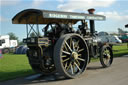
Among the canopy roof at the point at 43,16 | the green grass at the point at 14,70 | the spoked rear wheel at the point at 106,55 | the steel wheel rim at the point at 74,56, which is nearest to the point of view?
the canopy roof at the point at 43,16

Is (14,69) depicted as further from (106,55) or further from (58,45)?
(106,55)

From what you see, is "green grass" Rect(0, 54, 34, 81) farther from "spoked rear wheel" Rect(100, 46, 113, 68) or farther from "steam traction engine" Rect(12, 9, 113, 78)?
"spoked rear wheel" Rect(100, 46, 113, 68)

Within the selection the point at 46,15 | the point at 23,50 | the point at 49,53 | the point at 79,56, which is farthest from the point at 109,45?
the point at 23,50

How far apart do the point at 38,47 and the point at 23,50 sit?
1766 cm

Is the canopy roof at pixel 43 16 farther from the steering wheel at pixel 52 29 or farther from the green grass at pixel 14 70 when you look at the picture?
the green grass at pixel 14 70

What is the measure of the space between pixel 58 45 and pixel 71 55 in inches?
27.6

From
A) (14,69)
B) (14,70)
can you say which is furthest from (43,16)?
(14,69)

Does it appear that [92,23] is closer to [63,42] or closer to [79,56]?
[79,56]

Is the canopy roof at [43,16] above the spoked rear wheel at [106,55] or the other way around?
above

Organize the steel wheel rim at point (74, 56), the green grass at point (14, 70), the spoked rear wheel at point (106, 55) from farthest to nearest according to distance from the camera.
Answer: the spoked rear wheel at point (106, 55) → the green grass at point (14, 70) → the steel wheel rim at point (74, 56)

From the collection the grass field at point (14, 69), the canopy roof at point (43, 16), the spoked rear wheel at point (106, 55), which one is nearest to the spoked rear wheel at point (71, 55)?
the canopy roof at point (43, 16)

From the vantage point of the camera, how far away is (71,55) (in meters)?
5.43

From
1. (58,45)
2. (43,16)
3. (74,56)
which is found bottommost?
(74,56)

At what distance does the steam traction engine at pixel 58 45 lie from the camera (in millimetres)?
5000
